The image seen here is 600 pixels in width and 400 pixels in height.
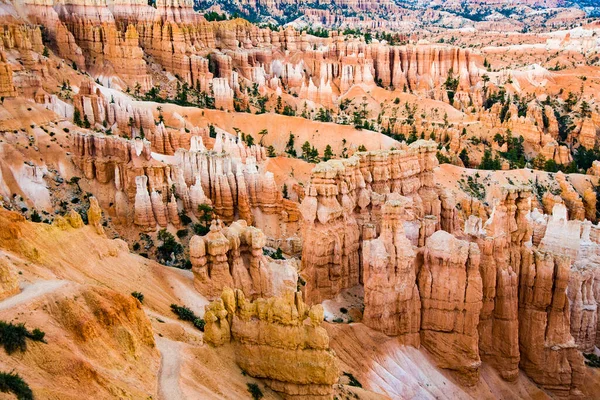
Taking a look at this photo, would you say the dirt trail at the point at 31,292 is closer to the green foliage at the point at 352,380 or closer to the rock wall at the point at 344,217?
the green foliage at the point at 352,380

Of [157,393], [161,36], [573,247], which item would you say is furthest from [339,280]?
[161,36]

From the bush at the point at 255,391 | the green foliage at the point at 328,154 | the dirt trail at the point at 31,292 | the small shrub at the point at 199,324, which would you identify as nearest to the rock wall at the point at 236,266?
the small shrub at the point at 199,324

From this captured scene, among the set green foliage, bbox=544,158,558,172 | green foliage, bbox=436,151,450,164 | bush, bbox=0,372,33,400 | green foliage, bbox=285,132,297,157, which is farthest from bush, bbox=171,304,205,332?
green foliage, bbox=544,158,558,172

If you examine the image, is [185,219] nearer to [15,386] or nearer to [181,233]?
[181,233]

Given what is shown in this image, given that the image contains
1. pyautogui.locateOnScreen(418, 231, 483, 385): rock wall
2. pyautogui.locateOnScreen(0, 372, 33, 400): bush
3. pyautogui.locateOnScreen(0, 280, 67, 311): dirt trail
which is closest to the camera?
pyautogui.locateOnScreen(0, 372, 33, 400): bush

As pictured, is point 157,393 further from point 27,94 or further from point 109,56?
point 109,56

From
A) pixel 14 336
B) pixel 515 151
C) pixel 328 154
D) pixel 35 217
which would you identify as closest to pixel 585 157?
pixel 515 151

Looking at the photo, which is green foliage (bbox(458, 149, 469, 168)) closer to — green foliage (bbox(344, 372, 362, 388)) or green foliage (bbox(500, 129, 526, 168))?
green foliage (bbox(500, 129, 526, 168))
